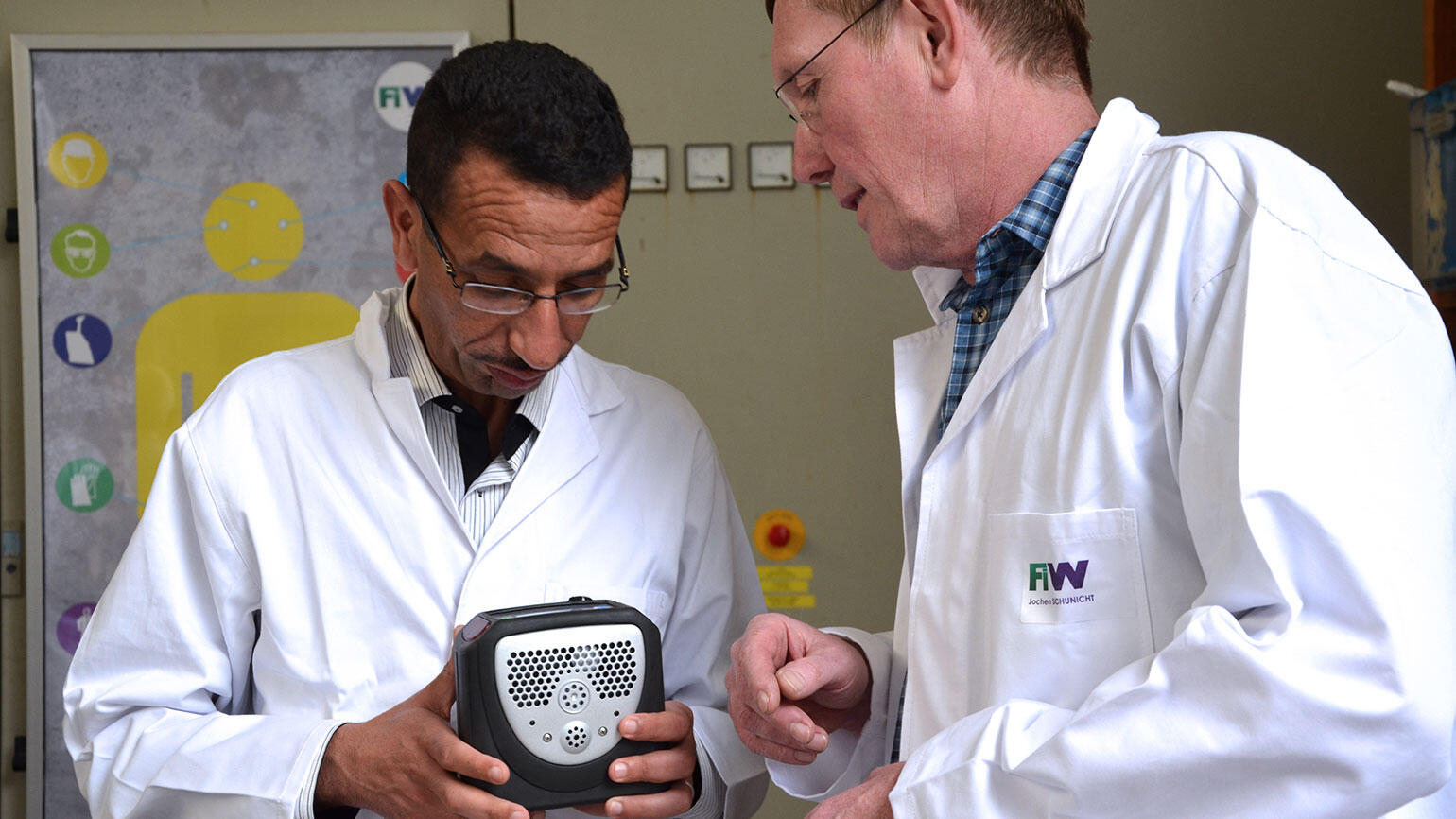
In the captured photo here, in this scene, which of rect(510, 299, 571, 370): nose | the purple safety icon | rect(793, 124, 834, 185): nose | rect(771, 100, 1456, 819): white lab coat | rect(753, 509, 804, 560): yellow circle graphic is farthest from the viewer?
rect(753, 509, 804, 560): yellow circle graphic

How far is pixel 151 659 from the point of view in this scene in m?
1.23

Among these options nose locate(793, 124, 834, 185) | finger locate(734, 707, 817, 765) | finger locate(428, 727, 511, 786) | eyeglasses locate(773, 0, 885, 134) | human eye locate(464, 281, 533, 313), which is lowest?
finger locate(734, 707, 817, 765)

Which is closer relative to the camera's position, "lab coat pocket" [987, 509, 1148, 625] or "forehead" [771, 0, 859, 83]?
"lab coat pocket" [987, 509, 1148, 625]

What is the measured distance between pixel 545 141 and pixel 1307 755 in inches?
34.3

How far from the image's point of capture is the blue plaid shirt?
1021mm

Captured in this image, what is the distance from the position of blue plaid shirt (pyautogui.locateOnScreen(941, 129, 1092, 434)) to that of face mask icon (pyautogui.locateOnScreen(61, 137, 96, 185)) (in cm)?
184

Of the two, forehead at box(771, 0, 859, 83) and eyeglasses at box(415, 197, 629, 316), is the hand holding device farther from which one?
forehead at box(771, 0, 859, 83)

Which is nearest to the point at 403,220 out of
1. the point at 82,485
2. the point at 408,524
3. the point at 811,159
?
the point at 408,524

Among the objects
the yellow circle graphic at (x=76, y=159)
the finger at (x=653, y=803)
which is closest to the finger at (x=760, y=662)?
the finger at (x=653, y=803)

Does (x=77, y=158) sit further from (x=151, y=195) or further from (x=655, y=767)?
(x=655, y=767)

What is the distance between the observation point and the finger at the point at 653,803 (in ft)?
3.47

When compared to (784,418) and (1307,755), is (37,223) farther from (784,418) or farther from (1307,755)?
(1307,755)

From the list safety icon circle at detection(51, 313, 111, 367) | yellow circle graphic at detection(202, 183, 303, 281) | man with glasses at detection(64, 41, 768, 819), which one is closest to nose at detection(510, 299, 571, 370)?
man with glasses at detection(64, 41, 768, 819)

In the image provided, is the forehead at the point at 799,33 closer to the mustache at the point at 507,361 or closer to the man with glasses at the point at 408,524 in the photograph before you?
the man with glasses at the point at 408,524
